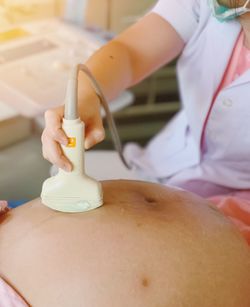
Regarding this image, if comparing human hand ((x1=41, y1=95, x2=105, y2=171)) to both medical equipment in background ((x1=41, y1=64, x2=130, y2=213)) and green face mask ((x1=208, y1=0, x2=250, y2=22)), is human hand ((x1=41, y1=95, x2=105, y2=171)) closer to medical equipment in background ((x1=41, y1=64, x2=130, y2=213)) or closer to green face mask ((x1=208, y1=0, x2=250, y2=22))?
medical equipment in background ((x1=41, y1=64, x2=130, y2=213))

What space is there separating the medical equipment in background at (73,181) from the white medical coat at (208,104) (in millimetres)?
299

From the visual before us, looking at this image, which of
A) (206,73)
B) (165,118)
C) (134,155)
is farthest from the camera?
(165,118)

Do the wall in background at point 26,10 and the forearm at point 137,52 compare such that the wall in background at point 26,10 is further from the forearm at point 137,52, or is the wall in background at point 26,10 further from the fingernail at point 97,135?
the fingernail at point 97,135

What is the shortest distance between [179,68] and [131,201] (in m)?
0.38

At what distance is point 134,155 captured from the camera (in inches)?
42.5

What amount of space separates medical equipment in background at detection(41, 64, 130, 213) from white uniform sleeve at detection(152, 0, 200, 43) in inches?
11.7

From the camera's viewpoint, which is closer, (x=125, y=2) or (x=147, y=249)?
(x=147, y=249)

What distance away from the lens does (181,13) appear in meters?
0.88

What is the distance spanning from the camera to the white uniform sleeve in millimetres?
881

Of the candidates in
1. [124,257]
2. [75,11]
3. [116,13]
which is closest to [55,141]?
[124,257]

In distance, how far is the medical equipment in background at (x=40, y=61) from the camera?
953 millimetres

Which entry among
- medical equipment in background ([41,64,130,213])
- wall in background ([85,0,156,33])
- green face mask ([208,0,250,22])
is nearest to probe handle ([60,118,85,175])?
medical equipment in background ([41,64,130,213])

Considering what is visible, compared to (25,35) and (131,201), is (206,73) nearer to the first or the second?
(131,201)

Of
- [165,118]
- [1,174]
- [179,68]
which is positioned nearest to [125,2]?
[165,118]
